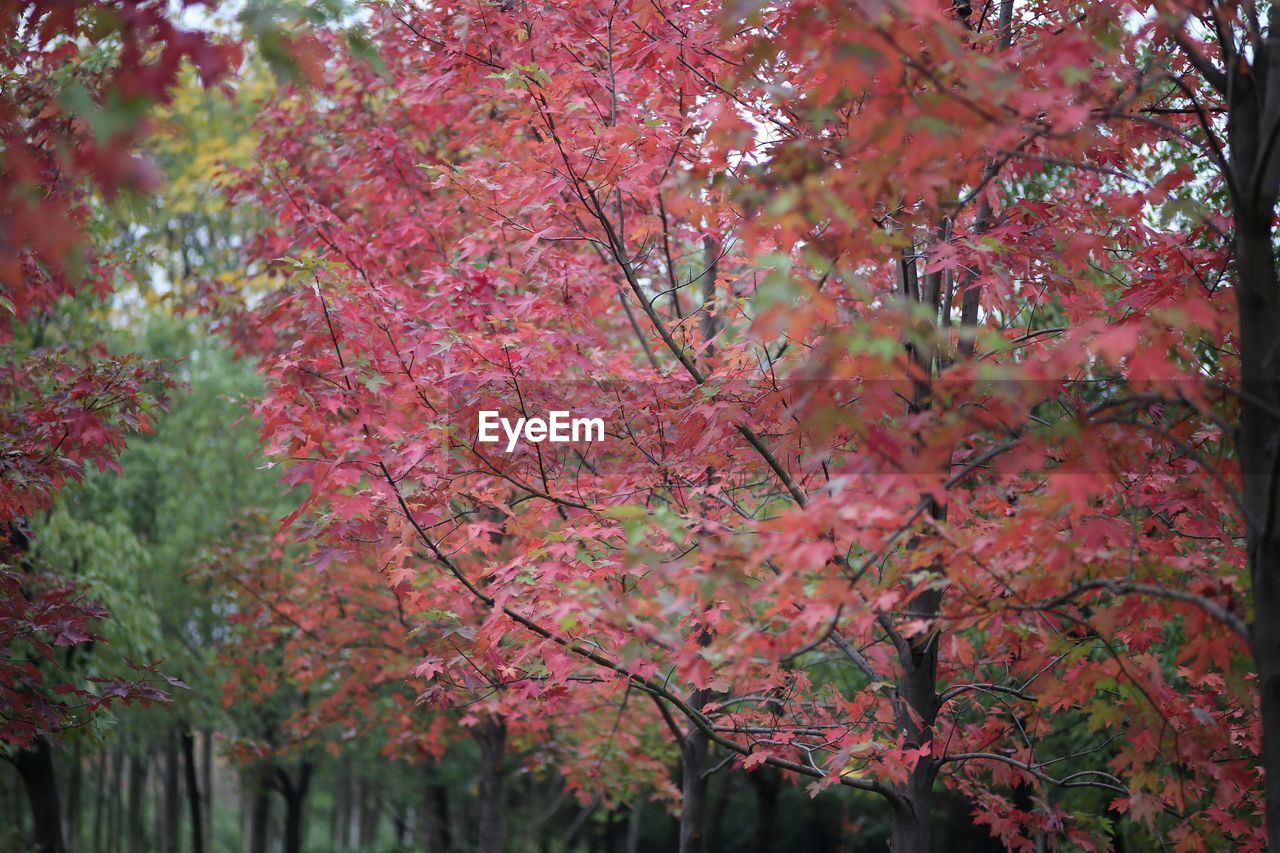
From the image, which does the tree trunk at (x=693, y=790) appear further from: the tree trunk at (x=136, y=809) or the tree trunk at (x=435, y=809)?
the tree trunk at (x=136, y=809)

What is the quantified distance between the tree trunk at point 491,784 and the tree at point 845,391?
10.5 ft

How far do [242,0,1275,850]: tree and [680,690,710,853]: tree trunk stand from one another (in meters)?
0.03

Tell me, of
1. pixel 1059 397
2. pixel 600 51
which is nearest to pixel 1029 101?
pixel 1059 397

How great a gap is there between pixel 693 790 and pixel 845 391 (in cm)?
400

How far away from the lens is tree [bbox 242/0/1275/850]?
313 centimetres

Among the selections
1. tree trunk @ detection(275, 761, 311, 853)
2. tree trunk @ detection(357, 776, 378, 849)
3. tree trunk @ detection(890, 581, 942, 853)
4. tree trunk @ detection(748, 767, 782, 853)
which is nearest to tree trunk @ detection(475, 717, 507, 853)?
tree trunk @ detection(748, 767, 782, 853)

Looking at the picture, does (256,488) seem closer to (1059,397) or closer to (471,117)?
(471,117)

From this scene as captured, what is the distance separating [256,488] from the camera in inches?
600

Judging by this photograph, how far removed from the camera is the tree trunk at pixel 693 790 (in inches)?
280

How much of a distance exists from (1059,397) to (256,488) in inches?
503

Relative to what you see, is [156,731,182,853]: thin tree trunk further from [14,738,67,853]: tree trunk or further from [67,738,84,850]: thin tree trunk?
[14,738,67,853]: tree trunk

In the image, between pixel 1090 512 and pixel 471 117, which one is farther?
pixel 471 117

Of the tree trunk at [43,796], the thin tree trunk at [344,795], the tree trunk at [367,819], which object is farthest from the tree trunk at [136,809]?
the tree trunk at [43,796]

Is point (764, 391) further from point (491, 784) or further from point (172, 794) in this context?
point (172, 794)
